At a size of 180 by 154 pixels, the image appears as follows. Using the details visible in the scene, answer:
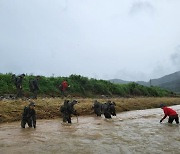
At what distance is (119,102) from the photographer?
36094 millimetres

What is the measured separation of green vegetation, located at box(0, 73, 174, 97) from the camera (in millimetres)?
36312

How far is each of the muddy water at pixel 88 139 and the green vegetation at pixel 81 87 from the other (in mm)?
16498

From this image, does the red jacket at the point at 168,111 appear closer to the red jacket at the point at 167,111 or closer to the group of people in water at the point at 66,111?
the red jacket at the point at 167,111

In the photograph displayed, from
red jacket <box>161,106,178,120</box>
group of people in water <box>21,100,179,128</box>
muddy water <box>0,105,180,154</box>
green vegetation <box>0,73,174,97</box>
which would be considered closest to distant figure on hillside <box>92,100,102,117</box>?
group of people in water <box>21,100,179,128</box>

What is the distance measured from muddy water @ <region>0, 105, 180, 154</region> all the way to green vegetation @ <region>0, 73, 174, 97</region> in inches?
650

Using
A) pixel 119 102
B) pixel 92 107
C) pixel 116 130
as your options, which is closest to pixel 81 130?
pixel 116 130

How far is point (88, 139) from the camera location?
1565 cm

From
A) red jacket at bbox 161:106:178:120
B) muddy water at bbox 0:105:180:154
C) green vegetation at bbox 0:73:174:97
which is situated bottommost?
muddy water at bbox 0:105:180:154

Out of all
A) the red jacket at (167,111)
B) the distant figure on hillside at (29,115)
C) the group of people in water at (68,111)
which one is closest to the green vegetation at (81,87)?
the group of people in water at (68,111)

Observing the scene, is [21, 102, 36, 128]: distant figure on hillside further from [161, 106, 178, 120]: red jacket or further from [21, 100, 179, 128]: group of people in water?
[161, 106, 178, 120]: red jacket

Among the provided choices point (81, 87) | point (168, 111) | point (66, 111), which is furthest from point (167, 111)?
point (81, 87)

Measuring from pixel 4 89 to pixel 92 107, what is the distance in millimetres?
11965

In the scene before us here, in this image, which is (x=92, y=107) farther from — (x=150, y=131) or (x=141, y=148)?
(x=141, y=148)

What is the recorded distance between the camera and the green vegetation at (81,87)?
119ft
